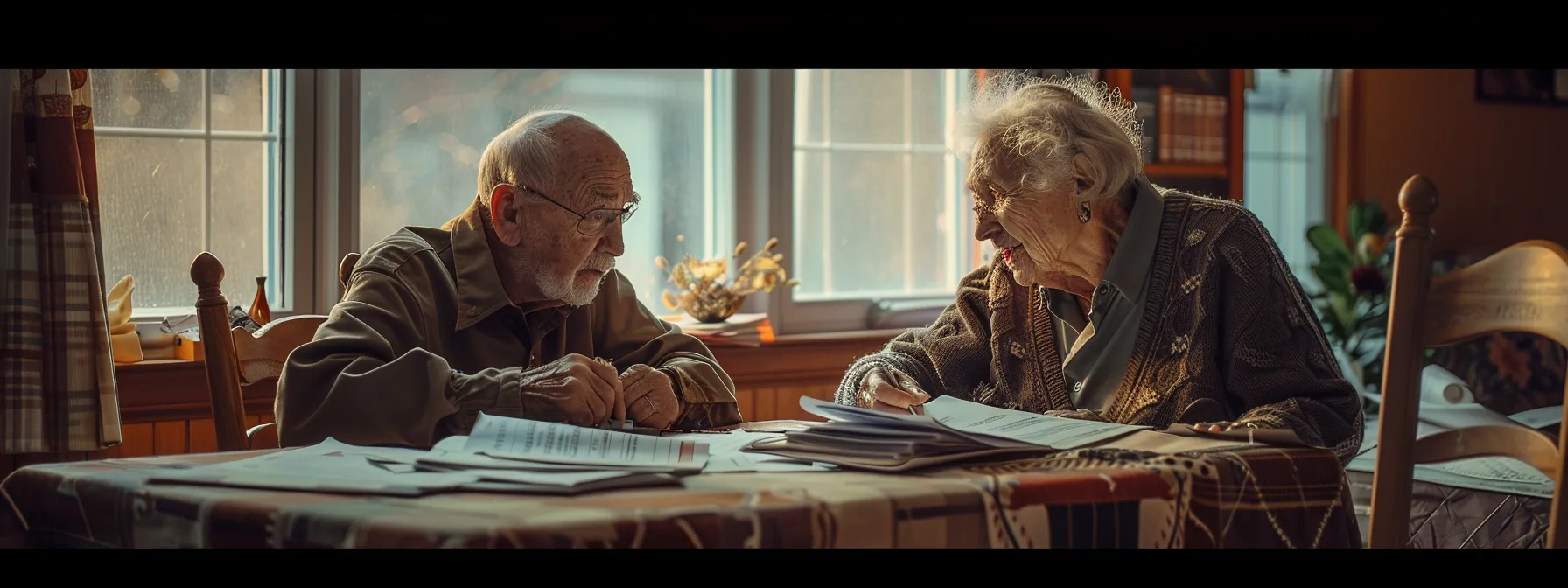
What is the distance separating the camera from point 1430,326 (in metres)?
1.69

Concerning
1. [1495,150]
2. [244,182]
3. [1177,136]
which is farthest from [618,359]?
[1495,150]

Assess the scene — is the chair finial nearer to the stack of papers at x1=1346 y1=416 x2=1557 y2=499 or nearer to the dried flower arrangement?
the stack of papers at x1=1346 y1=416 x2=1557 y2=499

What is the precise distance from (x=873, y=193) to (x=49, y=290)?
244cm

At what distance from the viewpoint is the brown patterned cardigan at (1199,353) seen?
6.17 feet

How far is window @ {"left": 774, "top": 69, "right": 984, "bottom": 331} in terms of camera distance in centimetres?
408

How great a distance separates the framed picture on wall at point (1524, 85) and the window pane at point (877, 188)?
9.85 ft

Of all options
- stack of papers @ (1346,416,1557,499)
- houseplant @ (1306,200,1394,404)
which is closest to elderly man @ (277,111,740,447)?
stack of papers @ (1346,416,1557,499)

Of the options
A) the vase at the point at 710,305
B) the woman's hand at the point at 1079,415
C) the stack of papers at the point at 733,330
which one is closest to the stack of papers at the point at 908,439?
the woman's hand at the point at 1079,415

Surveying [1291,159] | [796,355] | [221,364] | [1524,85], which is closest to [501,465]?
[221,364]

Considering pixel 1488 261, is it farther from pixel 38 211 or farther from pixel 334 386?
pixel 38 211

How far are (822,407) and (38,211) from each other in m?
1.79

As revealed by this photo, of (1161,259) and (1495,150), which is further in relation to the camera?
(1495,150)

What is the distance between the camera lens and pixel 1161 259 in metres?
2.10

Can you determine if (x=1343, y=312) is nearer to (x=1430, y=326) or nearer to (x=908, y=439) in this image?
(x=1430, y=326)
